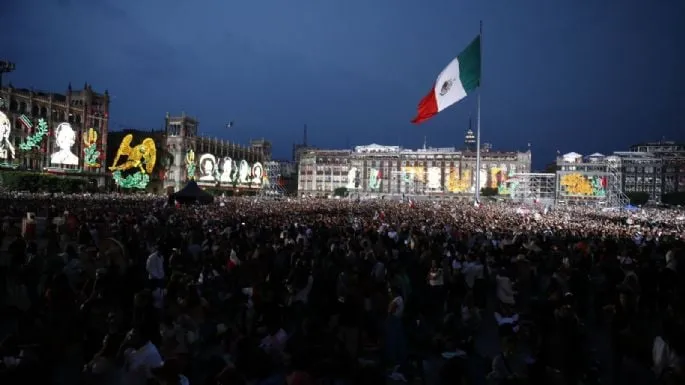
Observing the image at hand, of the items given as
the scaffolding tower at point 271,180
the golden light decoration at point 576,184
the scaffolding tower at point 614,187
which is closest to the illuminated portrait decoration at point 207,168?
the scaffolding tower at point 271,180

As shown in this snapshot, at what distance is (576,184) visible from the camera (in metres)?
87.8

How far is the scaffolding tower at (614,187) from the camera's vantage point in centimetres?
7989

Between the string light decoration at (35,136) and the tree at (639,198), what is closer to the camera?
the string light decoration at (35,136)

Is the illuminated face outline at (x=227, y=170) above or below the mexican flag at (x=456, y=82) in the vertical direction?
below

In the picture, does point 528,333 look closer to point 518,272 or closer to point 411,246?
point 518,272

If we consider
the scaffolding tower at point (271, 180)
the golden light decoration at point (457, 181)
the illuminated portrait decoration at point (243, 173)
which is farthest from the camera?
the golden light decoration at point (457, 181)

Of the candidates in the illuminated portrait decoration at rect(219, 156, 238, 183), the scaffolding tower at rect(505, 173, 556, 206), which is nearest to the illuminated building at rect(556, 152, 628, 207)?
the scaffolding tower at rect(505, 173, 556, 206)

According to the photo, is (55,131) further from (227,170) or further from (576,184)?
(576,184)

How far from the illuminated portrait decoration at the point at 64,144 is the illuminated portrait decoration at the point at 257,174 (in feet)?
145

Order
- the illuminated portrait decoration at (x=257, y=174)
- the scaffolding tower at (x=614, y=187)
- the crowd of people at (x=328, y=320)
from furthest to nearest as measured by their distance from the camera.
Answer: the illuminated portrait decoration at (x=257, y=174) → the scaffolding tower at (x=614, y=187) → the crowd of people at (x=328, y=320)

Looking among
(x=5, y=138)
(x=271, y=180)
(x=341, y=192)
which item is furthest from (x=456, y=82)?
(x=341, y=192)

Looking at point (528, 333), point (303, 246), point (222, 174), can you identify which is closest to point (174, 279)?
point (528, 333)

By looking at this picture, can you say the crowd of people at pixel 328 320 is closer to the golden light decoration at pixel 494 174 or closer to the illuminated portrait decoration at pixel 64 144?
the illuminated portrait decoration at pixel 64 144

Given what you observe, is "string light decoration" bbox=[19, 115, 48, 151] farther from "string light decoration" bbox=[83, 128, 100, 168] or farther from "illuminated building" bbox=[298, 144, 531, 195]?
"illuminated building" bbox=[298, 144, 531, 195]
